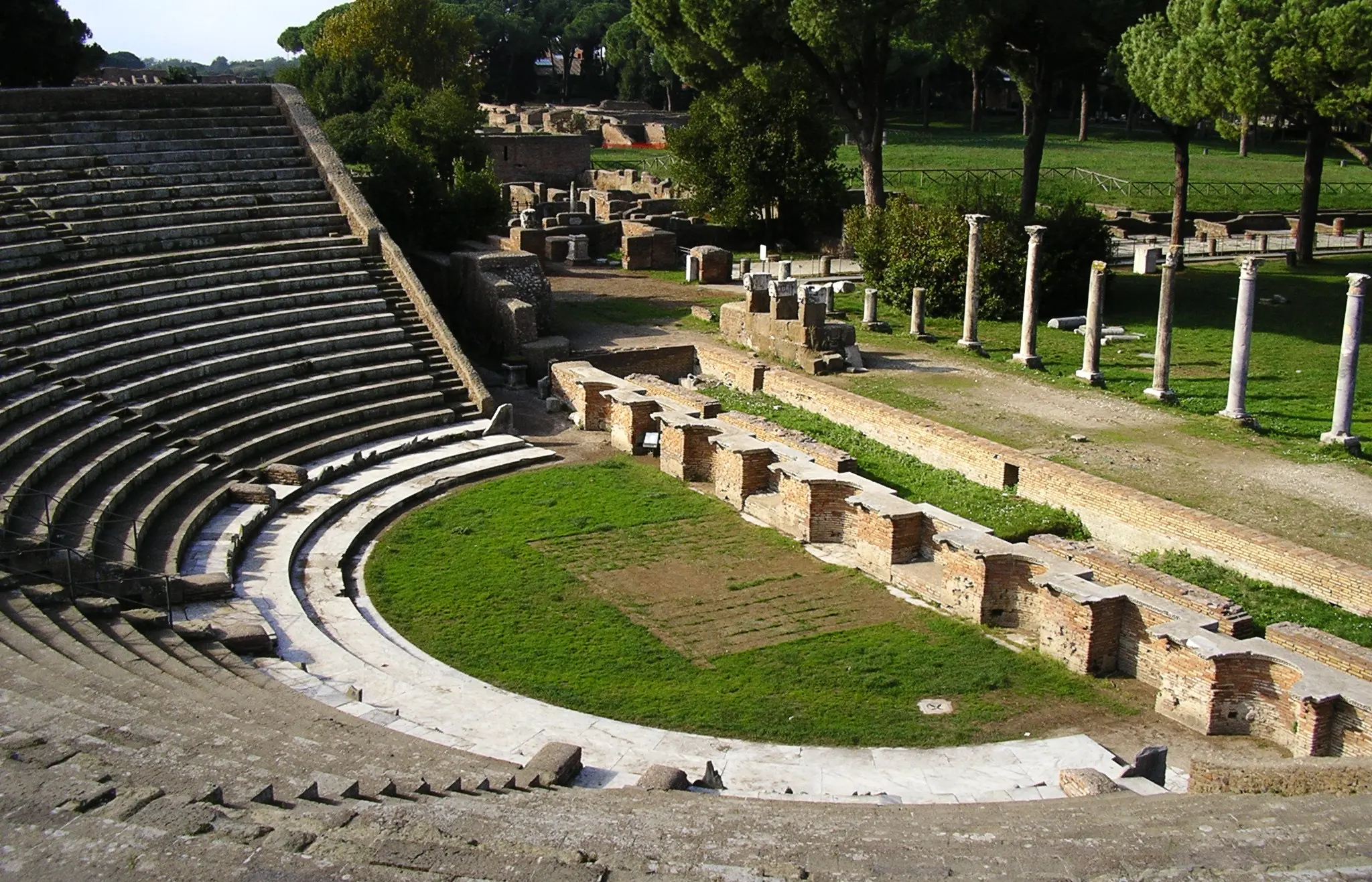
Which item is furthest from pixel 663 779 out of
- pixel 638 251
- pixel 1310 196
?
pixel 1310 196

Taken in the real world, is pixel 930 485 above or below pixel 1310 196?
below

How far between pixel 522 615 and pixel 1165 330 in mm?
12032

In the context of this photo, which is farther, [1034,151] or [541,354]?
[1034,151]

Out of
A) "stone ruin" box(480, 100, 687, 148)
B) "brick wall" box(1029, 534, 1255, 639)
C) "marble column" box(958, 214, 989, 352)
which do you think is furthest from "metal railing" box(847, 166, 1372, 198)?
"brick wall" box(1029, 534, 1255, 639)

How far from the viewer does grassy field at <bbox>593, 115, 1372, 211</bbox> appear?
4562 centimetres

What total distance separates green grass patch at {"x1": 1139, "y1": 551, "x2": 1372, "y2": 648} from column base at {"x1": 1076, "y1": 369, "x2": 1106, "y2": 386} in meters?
7.54

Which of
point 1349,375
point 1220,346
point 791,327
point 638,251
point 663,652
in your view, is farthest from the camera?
point 638,251

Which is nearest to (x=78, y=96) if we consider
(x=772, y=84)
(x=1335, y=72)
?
(x=772, y=84)

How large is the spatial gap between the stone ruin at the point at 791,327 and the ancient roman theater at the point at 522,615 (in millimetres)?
352

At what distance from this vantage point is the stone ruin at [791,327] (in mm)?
23906

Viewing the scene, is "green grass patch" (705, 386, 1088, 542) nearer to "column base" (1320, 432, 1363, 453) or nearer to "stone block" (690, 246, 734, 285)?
"column base" (1320, 432, 1363, 453)

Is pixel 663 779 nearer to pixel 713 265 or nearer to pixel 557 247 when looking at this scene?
pixel 713 265

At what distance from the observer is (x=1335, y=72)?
24.3 metres

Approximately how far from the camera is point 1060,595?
1336 cm
